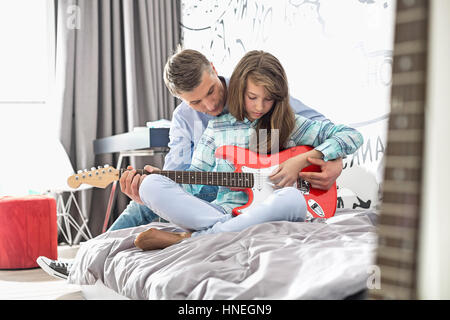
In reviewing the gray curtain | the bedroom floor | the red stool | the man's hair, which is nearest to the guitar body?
the man's hair

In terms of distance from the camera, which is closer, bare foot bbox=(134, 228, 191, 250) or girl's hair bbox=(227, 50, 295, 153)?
bare foot bbox=(134, 228, 191, 250)

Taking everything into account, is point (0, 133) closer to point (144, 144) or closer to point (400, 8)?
point (144, 144)

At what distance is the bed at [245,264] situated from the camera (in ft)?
2.91

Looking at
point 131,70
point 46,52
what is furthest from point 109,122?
point 46,52

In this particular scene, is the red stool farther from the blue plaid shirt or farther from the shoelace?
the blue plaid shirt

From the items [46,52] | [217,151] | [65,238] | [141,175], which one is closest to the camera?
[141,175]

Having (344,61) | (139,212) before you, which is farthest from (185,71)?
(344,61)

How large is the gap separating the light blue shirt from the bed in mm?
496

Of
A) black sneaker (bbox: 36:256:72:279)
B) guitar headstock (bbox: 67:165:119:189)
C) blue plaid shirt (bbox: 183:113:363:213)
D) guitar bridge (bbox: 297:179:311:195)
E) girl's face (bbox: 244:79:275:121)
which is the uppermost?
girl's face (bbox: 244:79:275:121)

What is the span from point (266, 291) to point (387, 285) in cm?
47

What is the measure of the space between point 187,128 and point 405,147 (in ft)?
5.58

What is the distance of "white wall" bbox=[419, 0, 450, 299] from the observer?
1.43ft

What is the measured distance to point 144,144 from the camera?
8.46 feet

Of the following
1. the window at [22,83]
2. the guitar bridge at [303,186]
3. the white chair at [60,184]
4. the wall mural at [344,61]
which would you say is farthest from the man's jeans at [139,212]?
the window at [22,83]
